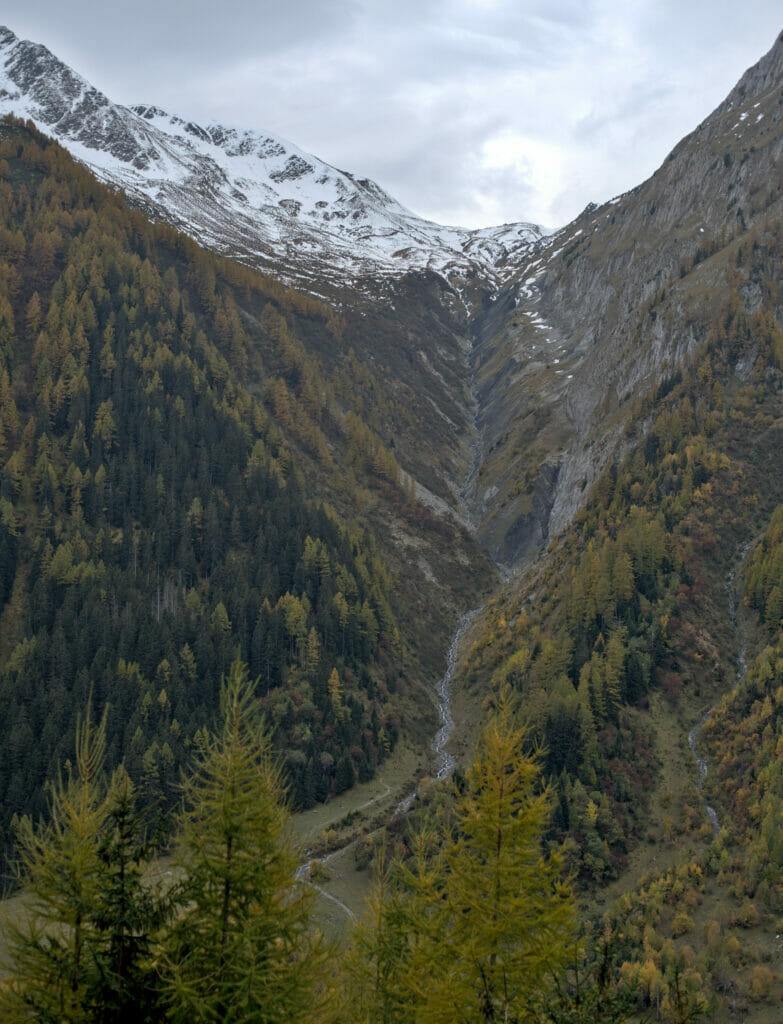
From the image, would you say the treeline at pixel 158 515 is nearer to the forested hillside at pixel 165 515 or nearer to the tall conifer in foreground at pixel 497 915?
the forested hillside at pixel 165 515

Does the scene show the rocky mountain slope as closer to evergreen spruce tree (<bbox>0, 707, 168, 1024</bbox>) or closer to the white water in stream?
the white water in stream

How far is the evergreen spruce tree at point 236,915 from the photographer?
1450cm

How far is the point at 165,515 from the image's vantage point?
114 meters

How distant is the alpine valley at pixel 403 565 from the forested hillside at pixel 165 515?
517mm

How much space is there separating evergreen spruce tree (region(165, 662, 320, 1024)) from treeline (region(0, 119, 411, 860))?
52.7 meters

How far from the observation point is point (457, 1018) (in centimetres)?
1652

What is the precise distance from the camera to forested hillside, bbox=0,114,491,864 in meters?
88.9

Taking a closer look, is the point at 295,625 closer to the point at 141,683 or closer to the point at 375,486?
the point at 141,683

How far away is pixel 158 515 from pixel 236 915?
344ft

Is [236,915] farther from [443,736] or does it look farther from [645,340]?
[645,340]

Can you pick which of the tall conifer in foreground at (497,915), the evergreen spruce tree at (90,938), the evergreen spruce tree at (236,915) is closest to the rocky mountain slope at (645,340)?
the tall conifer in foreground at (497,915)

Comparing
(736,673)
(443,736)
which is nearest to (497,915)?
(736,673)

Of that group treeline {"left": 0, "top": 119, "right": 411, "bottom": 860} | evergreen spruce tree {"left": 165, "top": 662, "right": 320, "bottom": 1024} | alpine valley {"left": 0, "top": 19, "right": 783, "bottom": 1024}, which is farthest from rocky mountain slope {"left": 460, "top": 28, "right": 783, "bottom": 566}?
evergreen spruce tree {"left": 165, "top": 662, "right": 320, "bottom": 1024}

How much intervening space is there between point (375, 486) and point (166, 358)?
51878 mm
